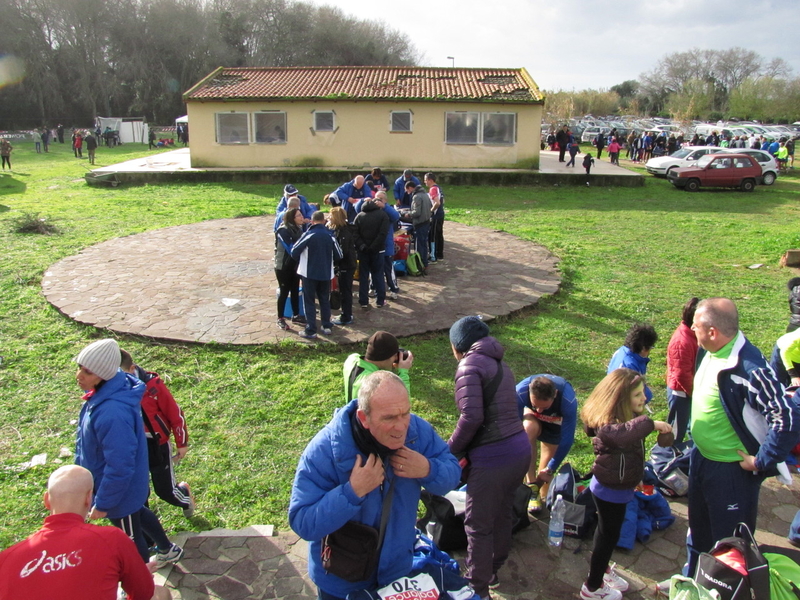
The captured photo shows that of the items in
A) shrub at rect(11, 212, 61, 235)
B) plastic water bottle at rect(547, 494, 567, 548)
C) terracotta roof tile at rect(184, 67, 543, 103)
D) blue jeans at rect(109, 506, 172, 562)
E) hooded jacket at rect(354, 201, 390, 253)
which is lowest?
plastic water bottle at rect(547, 494, 567, 548)

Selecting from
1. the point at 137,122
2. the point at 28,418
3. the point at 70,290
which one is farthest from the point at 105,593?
the point at 137,122

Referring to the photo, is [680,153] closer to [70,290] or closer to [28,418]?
[70,290]

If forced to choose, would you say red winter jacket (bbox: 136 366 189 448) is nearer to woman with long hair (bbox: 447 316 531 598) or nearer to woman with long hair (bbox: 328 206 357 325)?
woman with long hair (bbox: 447 316 531 598)

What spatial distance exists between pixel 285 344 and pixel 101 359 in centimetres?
421

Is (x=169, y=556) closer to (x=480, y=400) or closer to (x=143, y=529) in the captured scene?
(x=143, y=529)

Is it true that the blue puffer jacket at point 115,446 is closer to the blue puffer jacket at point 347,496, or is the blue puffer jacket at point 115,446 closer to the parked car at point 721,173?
the blue puffer jacket at point 347,496

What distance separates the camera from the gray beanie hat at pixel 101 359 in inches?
139

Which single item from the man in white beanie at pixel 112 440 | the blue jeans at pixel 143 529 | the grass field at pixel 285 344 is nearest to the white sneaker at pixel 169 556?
the blue jeans at pixel 143 529

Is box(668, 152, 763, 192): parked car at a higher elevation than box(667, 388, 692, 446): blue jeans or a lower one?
higher

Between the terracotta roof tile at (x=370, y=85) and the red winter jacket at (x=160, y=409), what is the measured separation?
20.9 metres

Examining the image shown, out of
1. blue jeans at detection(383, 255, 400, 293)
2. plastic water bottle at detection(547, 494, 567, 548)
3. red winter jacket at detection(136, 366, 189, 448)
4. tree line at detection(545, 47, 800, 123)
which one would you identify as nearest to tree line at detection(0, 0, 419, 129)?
tree line at detection(545, 47, 800, 123)

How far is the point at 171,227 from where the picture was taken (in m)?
14.9

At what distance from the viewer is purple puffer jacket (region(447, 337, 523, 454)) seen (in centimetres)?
364

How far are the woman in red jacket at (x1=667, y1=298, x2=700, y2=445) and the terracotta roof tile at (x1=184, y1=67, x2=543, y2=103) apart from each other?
63.9ft
